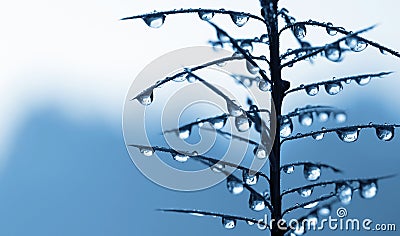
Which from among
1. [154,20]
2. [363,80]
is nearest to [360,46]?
[363,80]

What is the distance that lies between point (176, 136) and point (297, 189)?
86 millimetres

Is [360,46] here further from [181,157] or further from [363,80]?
[181,157]

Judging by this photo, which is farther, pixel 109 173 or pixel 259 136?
pixel 109 173

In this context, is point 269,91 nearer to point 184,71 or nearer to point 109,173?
point 184,71

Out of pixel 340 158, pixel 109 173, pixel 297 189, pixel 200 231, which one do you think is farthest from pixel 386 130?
pixel 109 173

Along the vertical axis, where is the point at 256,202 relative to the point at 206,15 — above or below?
below

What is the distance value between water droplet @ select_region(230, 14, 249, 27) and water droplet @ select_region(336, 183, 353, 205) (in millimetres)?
115

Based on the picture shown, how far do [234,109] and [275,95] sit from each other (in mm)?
30

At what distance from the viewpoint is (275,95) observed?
13.4 inches

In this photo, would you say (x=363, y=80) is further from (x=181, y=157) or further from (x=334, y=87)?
(x=181, y=157)

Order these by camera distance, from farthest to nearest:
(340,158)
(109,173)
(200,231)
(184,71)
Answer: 1. (109,173)
2. (200,231)
3. (340,158)
4. (184,71)

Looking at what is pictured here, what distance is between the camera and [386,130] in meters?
0.36

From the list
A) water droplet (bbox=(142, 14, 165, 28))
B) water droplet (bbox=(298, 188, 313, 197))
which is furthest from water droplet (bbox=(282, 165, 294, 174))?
water droplet (bbox=(142, 14, 165, 28))

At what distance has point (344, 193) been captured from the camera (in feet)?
1.03
